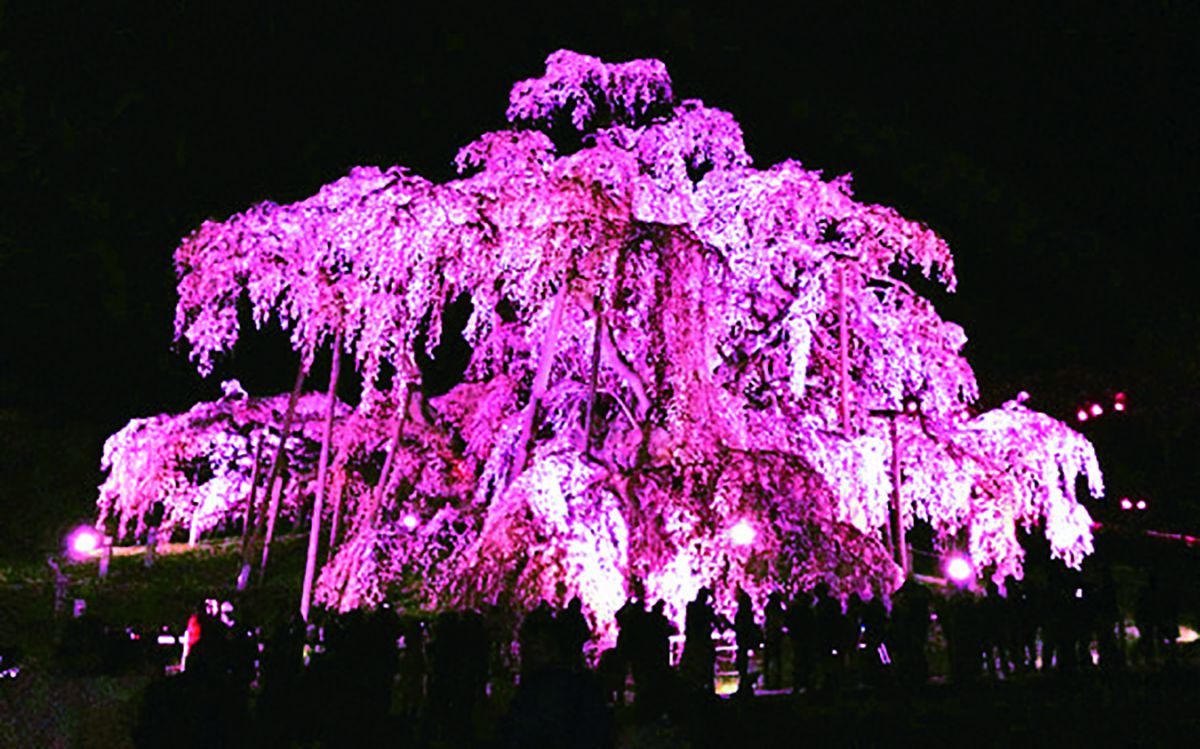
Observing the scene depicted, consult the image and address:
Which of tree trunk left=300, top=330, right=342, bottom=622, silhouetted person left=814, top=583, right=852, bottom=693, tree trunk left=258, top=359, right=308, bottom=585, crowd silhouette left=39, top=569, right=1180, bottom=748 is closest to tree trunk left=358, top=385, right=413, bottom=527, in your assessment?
tree trunk left=300, top=330, right=342, bottom=622

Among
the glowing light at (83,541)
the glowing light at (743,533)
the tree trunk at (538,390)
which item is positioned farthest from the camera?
the glowing light at (83,541)

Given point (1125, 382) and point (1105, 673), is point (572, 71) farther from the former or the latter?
point (1125, 382)

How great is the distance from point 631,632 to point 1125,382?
28646 millimetres

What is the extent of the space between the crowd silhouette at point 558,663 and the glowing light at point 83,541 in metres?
12.5

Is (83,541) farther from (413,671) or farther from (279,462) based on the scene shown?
(413,671)

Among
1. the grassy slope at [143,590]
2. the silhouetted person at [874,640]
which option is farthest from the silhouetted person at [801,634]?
the grassy slope at [143,590]

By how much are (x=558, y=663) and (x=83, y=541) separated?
2232 centimetres

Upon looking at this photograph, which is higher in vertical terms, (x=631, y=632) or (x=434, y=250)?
(x=434, y=250)

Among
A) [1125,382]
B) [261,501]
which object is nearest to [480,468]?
[261,501]

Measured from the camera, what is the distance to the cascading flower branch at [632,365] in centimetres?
1339

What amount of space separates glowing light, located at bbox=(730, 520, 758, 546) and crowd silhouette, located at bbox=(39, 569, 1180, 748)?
140 centimetres

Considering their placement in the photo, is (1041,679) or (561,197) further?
(561,197)

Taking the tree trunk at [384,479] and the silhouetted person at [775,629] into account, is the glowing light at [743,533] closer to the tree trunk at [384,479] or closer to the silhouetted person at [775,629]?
the silhouetted person at [775,629]

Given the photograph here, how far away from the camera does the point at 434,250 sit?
1476 cm
